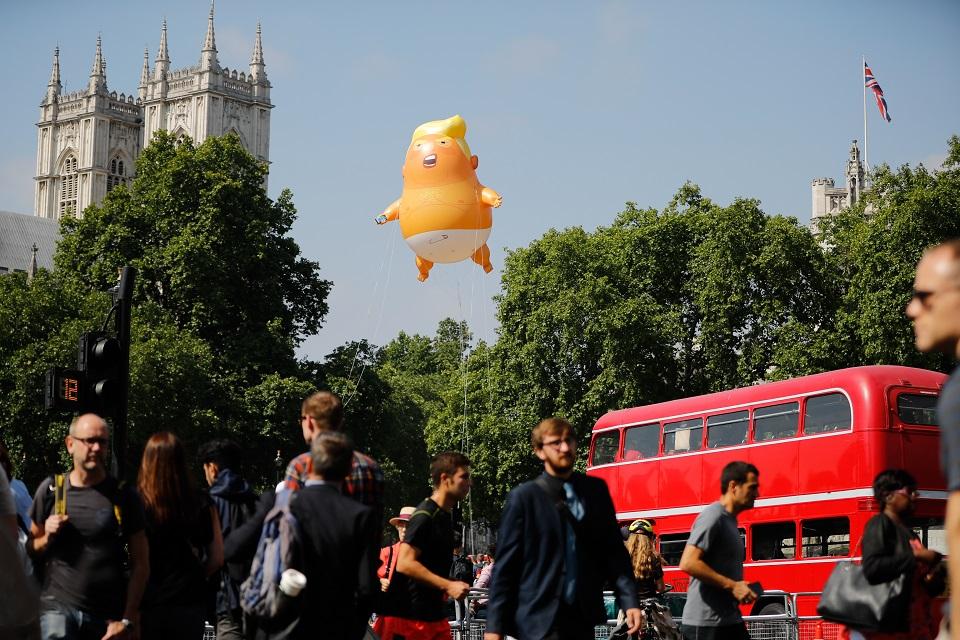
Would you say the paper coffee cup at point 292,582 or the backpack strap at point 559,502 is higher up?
the backpack strap at point 559,502

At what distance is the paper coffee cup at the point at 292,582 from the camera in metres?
6.30

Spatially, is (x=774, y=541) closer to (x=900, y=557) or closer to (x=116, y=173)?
(x=900, y=557)

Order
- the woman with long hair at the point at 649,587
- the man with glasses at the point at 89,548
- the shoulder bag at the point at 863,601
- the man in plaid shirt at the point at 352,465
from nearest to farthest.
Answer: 1. the shoulder bag at the point at 863,601
2. the man with glasses at the point at 89,548
3. the man in plaid shirt at the point at 352,465
4. the woman with long hair at the point at 649,587

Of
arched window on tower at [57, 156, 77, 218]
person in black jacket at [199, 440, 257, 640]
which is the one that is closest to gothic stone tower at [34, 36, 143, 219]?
arched window on tower at [57, 156, 77, 218]

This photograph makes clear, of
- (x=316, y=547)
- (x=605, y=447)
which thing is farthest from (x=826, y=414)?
(x=316, y=547)

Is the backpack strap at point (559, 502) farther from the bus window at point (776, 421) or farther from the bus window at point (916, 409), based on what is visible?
the bus window at point (776, 421)

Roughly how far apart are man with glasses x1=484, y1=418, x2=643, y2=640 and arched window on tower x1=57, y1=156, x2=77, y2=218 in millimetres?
121336

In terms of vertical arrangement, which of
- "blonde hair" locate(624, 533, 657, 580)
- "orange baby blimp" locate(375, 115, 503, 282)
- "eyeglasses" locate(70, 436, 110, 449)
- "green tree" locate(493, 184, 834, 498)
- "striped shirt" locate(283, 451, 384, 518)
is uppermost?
"green tree" locate(493, 184, 834, 498)

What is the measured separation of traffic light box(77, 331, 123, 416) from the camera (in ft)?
40.5

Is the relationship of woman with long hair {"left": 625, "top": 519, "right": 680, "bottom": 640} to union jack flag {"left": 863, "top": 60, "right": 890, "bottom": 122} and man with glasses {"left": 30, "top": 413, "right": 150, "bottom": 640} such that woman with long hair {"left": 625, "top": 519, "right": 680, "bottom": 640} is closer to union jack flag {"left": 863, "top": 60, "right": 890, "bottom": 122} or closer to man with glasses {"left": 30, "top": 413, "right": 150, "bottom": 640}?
man with glasses {"left": 30, "top": 413, "right": 150, "bottom": 640}

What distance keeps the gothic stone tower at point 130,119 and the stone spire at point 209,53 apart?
0.08 metres

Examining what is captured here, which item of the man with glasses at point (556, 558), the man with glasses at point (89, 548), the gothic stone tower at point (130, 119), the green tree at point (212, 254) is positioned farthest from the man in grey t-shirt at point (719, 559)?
the gothic stone tower at point (130, 119)

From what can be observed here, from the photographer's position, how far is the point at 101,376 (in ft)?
41.0

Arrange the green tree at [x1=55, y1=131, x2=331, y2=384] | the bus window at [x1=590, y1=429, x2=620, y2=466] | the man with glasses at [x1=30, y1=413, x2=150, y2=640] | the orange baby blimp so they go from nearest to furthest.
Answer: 1. the man with glasses at [x1=30, y1=413, x2=150, y2=640]
2. the orange baby blimp
3. the bus window at [x1=590, y1=429, x2=620, y2=466]
4. the green tree at [x1=55, y1=131, x2=331, y2=384]
